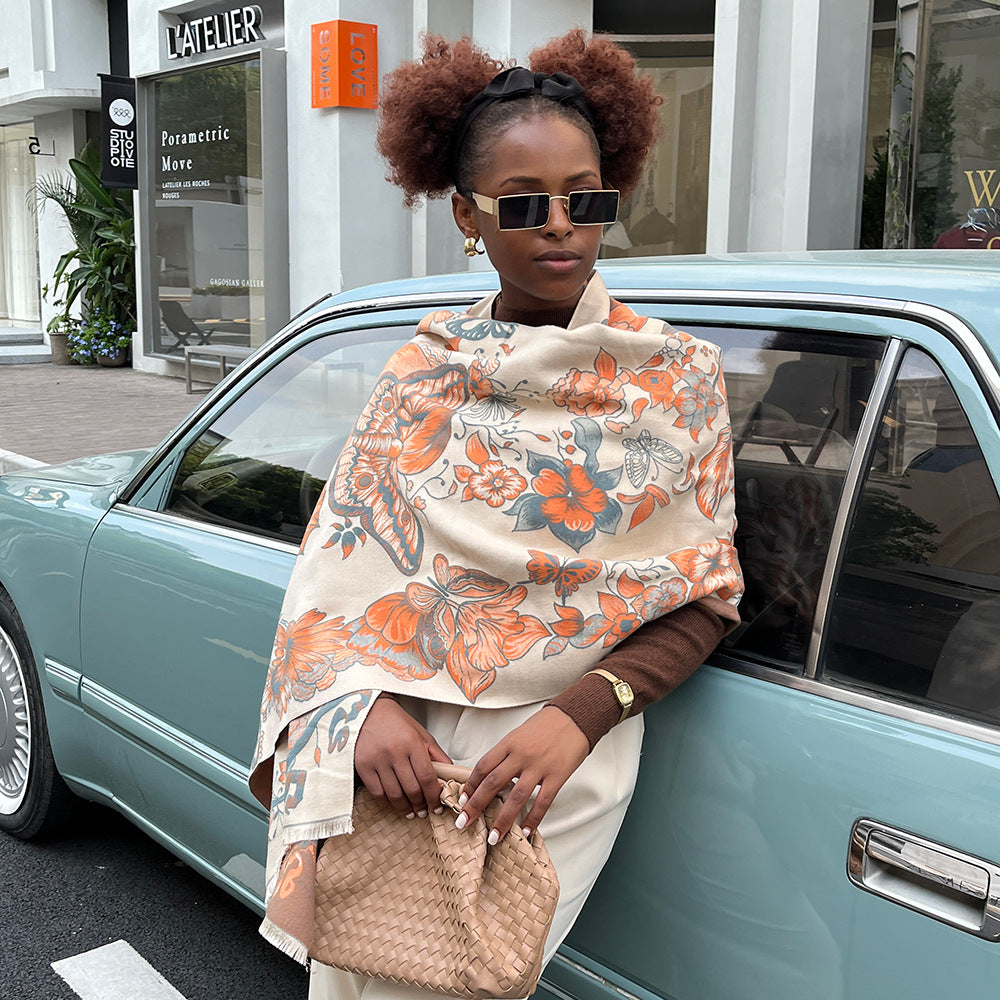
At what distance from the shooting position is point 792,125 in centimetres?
807

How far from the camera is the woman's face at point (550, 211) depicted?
169 centimetres

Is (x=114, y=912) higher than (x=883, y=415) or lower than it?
lower

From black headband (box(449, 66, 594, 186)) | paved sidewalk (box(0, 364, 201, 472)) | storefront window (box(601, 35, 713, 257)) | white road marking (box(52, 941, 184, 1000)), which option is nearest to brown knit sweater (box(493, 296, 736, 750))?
black headband (box(449, 66, 594, 186))

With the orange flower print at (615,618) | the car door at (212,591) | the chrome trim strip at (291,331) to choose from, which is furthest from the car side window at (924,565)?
the car door at (212,591)

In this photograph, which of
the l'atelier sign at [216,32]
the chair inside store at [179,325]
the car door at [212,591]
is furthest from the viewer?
the chair inside store at [179,325]

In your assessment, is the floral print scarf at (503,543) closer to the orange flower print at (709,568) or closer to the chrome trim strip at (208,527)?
the orange flower print at (709,568)

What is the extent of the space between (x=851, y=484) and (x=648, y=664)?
37 centimetres

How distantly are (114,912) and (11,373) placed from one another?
14.0 metres

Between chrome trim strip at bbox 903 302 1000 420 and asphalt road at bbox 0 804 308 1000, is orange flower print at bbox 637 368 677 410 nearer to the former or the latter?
chrome trim strip at bbox 903 302 1000 420

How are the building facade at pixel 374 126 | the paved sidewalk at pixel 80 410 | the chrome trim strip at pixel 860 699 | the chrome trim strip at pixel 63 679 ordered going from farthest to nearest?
the paved sidewalk at pixel 80 410 < the building facade at pixel 374 126 < the chrome trim strip at pixel 63 679 < the chrome trim strip at pixel 860 699

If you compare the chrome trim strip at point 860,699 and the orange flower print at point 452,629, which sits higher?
the orange flower print at point 452,629

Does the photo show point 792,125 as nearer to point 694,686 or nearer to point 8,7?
point 694,686

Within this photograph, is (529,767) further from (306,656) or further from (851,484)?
(851,484)

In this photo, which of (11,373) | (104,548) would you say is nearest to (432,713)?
(104,548)
